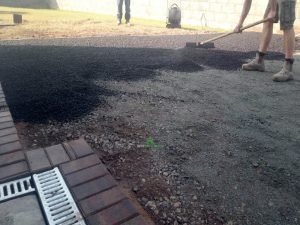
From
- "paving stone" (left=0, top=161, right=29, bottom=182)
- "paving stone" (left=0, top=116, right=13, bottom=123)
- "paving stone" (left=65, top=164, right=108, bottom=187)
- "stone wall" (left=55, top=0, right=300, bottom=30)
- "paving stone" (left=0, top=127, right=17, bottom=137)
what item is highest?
"stone wall" (left=55, top=0, right=300, bottom=30)

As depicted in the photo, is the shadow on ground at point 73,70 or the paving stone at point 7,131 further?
the shadow on ground at point 73,70

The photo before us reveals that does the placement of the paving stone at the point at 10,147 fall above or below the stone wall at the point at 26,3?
below

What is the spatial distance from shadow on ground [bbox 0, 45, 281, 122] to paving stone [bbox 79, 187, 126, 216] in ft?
3.85

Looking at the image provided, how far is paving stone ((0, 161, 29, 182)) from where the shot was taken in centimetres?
168

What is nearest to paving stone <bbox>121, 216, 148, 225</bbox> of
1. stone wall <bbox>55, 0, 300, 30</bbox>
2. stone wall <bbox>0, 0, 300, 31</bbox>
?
stone wall <bbox>0, 0, 300, 31</bbox>

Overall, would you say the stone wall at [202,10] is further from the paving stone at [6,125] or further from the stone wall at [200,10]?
the paving stone at [6,125]

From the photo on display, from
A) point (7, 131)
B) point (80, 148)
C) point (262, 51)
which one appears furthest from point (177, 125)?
point (262, 51)

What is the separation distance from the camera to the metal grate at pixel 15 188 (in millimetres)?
1539

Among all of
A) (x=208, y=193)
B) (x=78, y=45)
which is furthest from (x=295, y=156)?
(x=78, y=45)

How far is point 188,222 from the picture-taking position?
1500 mm

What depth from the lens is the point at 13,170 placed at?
173 centimetres

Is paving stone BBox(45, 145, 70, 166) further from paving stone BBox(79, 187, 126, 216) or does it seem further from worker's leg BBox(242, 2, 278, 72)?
worker's leg BBox(242, 2, 278, 72)

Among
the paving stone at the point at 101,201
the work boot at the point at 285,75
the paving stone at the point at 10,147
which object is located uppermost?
the work boot at the point at 285,75

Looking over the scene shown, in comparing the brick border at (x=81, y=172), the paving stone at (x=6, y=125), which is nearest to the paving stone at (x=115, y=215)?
the brick border at (x=81, y=172)
